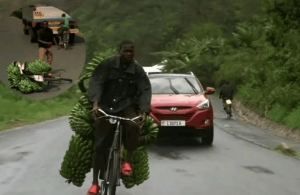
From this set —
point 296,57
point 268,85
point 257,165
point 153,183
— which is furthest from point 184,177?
point 268,85

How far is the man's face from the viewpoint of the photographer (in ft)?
22.1

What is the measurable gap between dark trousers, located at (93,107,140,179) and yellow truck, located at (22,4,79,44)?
1.00m

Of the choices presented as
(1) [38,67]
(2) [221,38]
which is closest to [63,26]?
(1) [38,67]

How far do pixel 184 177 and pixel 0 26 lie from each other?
4551mm

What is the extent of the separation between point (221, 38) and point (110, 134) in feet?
170

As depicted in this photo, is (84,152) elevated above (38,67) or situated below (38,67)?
below

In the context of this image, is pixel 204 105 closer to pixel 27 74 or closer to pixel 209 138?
pixel 209 138

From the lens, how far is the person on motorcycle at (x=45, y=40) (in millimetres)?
6594

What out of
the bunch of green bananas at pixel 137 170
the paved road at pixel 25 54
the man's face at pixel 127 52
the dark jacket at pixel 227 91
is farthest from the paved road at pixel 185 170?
the dark jacket at pixel 227 91

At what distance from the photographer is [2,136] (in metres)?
18.1

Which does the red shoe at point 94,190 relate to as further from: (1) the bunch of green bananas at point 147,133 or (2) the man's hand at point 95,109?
(1) the bunch of green bananas at point 147,133

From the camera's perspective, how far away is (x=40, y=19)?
6586 mm

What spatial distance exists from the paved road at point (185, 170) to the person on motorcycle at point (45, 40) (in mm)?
2441

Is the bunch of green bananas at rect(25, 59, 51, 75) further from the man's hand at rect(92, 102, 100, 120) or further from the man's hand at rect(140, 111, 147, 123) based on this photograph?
the man's hand at rect(140, 111, 147, 123)
